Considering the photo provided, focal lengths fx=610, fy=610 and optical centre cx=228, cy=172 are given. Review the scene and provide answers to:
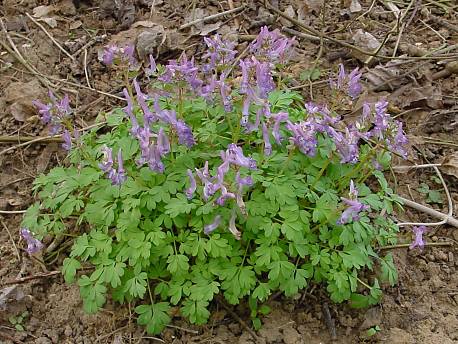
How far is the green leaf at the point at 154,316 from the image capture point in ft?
10.2

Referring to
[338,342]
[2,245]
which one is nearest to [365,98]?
[338,342]

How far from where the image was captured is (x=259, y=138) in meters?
3.30

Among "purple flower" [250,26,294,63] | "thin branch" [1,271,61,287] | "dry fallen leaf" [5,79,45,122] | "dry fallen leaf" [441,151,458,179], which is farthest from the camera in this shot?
"dry fallen leaf" [5,79,45,122]

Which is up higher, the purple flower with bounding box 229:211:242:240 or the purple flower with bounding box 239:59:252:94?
the purple flower with bounding box 239:59:252:94

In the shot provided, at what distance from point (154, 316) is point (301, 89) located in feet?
7.18

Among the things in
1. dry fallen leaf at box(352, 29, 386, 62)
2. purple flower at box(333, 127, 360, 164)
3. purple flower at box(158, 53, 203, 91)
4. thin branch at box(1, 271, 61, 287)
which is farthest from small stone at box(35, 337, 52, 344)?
dry fallen leaf at box(352, 29, 386, 62)

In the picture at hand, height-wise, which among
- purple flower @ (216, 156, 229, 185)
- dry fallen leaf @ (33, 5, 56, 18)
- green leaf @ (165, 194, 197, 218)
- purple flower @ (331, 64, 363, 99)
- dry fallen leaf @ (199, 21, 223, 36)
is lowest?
dry fallen leaf @ (199, 21, 223, 36)

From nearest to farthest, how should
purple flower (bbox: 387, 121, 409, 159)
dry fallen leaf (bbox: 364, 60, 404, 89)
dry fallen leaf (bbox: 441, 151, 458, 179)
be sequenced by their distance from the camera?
purple flower (bbox: 387, 121, 409, 159), dry fallen leaf (bbox: 441, 151, 458, 179), dry fallen leaf (bbox: 364, 60, 404, 89)

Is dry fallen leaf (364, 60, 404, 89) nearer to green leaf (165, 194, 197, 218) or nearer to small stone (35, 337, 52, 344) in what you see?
green leaf (165, 194, 197, 218)

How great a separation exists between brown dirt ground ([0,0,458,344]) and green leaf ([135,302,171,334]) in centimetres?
19

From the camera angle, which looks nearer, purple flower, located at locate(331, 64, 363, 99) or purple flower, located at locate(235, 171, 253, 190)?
purple flower, located at locate(235, 171, 253, 190)

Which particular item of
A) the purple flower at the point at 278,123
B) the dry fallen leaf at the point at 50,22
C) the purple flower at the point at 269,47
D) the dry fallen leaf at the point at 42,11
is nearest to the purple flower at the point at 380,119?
the purple flower at the point at 278,123

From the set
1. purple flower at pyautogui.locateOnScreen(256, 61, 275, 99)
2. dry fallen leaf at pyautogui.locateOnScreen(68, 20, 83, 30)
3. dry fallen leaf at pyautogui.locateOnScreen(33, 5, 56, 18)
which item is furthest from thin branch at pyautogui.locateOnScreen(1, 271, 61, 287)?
dry fallen leaf at pyautogui.locateOnScreen(33, 5, 56, 18)

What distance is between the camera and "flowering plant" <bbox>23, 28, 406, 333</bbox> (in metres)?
2.96
